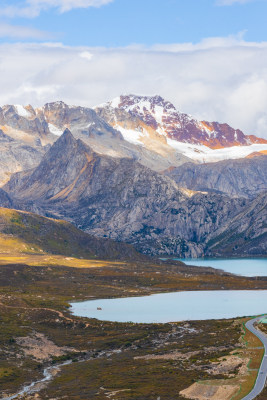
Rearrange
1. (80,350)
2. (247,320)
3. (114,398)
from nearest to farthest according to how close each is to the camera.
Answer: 1. (114,398)
2. (80,350)
3. (247,320)

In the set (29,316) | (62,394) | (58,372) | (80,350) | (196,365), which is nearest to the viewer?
(62,394)

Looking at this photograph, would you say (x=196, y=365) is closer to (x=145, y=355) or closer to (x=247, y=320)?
(x=145, y=355)

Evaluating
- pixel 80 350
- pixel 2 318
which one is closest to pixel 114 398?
pixel 80 350

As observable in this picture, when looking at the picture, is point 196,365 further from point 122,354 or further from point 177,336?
point 177,336

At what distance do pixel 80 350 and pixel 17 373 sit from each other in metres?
25.9

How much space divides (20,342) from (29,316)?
40.1 metres

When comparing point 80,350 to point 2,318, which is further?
point 2,318

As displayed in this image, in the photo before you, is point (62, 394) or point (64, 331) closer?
point (62, 394)

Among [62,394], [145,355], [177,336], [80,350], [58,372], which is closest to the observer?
[62,394]

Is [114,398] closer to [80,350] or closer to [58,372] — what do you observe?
[58,372]

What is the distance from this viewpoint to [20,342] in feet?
522

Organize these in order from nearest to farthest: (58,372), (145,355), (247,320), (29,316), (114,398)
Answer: (114,398) < (58,372) < (145,355) < (247,320) < (29,316)

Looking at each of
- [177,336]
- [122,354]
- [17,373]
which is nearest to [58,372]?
[17,373]

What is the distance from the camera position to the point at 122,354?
14350cm
